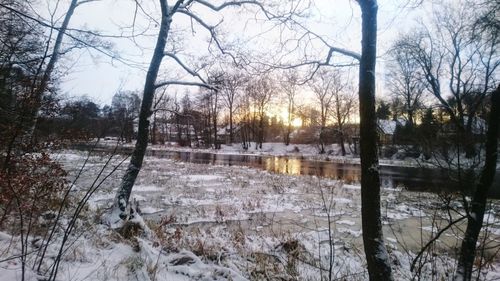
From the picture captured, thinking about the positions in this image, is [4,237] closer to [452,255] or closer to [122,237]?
[122,237]

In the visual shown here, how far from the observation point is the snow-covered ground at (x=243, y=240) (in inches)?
172

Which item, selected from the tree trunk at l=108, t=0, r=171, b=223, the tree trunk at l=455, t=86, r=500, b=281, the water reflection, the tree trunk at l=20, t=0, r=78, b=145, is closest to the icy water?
the water reflection

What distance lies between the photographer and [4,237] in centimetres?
437

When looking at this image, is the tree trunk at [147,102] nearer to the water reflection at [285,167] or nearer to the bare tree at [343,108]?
the water reflection at [285,167]

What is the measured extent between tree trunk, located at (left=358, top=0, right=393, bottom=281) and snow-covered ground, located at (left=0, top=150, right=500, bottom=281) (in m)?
0.46

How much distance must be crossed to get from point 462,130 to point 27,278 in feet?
20.3

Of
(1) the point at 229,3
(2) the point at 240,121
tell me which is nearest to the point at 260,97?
(2) the point at 240,121

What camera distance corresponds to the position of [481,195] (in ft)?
13.0

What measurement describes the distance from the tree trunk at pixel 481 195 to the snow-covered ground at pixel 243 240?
0.66ft

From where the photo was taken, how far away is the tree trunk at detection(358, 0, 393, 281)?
346 centimetres

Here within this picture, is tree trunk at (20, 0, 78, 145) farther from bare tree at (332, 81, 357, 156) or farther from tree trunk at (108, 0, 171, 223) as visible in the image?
bare tree at (332, 81, 357, 156)

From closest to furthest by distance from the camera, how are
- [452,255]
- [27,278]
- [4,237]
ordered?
[27,278]
[4,237]
[452,255]

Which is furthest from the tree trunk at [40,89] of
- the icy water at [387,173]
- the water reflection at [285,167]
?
the water reflection at [285,167]

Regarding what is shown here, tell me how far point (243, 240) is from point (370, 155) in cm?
403
